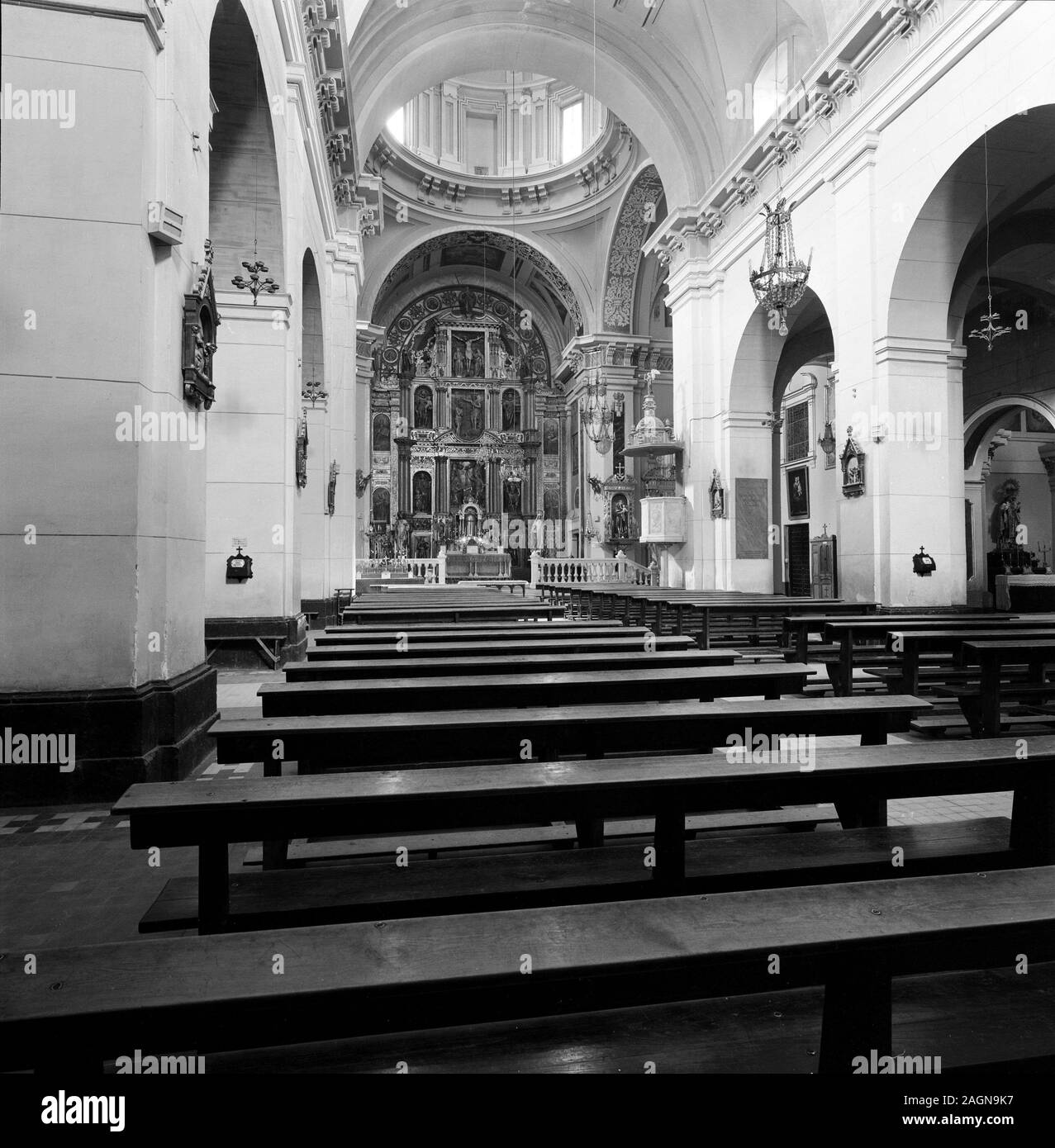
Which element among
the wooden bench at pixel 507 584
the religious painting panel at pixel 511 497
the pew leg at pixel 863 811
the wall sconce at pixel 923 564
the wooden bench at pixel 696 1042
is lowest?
the wooden bench at pixel 696 1042

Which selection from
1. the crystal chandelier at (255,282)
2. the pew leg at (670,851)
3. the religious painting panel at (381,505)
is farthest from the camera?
the religious painting panel at (381,505)

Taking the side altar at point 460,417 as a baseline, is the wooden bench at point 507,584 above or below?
below

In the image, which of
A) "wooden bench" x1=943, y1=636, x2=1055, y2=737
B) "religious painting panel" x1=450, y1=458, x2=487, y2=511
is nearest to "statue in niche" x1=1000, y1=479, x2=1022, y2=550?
"wooden bench" x1=943, y1=636, x2=1055, y2=737

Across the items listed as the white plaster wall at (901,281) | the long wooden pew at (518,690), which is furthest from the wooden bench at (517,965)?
the white plaster wall at (901,281)

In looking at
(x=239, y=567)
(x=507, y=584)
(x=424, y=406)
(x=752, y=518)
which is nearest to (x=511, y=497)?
(x=424, y=406)

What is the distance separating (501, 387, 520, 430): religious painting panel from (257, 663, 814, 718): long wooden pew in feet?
82.0

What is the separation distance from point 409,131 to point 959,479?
19.8 meters

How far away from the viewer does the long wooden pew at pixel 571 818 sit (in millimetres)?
1621

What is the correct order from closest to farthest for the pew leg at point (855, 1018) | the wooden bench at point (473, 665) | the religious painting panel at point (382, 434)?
the pew leg at point (855, 1018), the wooden bench at point (473, 665), the religious painting panel at point (382, 434)

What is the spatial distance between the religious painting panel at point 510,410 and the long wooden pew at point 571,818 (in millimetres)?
26082

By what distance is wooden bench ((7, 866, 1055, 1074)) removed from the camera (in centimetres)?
102

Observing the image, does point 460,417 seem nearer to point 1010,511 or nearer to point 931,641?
point 1010,511

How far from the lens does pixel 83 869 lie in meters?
2.71

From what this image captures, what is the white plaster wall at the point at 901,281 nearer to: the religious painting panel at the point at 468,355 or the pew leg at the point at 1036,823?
the pew leg at the point at 1036,823
